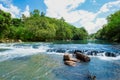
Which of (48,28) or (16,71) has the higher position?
(48,28)

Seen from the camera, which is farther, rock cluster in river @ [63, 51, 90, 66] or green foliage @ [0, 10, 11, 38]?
green foliage @ [0, 10, 11, 38]

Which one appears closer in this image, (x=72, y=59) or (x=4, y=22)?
(x=72, y=59)

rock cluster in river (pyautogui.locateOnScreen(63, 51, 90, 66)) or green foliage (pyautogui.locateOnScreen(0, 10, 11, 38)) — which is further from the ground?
green foliage (pyautogui.locateOnScreen(0, 10, 11, 38))

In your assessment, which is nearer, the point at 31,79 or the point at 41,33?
the point at 31,79

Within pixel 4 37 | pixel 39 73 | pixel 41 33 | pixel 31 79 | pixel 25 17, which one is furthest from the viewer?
pixel 25 17

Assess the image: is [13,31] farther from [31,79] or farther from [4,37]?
[31,79]

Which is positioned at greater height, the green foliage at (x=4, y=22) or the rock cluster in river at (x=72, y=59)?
the green foliage at (x=4, y=22)

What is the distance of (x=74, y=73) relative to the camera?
14.3 metres

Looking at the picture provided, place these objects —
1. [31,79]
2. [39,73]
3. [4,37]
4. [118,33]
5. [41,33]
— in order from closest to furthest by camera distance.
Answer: [31,79] → [39,73] → [118,33] → [4,37] → [41,33]

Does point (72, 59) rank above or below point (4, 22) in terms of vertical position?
below

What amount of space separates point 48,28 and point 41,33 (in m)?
5.80

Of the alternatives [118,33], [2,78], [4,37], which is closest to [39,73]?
[2,78]

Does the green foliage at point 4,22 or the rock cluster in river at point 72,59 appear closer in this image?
the rock cluster in river at point 72,59

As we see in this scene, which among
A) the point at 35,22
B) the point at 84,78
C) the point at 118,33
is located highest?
the point at 35,22
